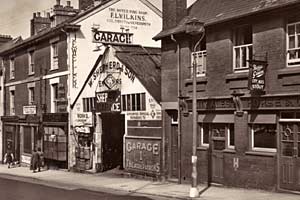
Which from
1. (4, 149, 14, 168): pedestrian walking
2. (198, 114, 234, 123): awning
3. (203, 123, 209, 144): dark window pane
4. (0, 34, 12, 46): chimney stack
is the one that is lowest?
(4, 149, 14, 168): pedestrian walking

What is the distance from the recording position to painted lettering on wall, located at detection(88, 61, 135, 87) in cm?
2377

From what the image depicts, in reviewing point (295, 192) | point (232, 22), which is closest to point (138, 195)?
point (295, 192)

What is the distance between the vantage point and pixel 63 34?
29953 millimetres

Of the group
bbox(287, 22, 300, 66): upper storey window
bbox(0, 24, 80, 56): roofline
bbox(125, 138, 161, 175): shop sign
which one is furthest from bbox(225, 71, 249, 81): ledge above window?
bbox(0, 24, 80, 56): roofline

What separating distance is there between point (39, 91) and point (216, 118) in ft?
58.6

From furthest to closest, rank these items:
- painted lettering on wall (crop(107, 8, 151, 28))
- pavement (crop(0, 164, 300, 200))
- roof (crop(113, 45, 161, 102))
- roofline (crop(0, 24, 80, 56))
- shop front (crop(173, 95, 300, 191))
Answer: painted lettering on wall (crop(107, 8, 151, 28)), roofline (crop(0, 24, 80, 56)), roof (crop(113, 45, 161, 102)), pavement (crop(0, 164, 300, 200)), shop front (crop(173, 95, 300, 191))

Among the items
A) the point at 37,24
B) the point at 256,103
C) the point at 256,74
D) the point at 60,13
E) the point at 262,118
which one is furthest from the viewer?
the point at 37,24

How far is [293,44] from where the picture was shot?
1570 cm

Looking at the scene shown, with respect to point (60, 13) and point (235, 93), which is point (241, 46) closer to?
→ point (235, 93)

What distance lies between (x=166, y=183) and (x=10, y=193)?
19.2ft

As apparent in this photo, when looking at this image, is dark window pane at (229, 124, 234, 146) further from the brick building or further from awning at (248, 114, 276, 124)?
the brick building

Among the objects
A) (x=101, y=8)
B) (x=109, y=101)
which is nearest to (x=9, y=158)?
(x=101, y=8)

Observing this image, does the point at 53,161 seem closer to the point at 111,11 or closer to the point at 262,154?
the point at 111,11

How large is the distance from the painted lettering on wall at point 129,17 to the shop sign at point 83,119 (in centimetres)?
599
